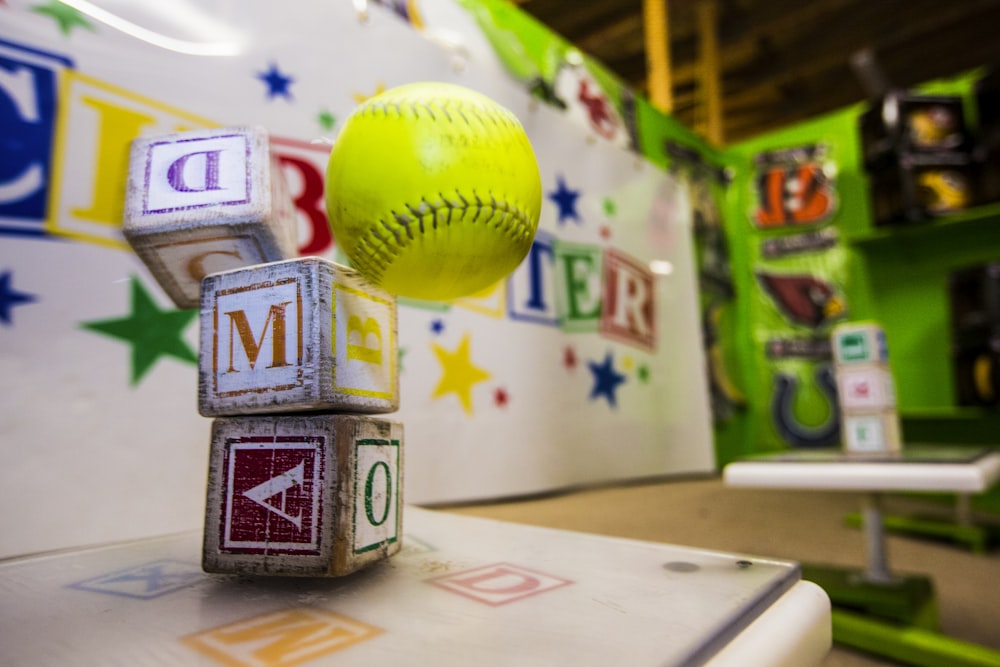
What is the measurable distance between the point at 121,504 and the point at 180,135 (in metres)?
0.82

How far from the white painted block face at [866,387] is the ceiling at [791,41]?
Answer: 282cm

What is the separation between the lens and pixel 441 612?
426 millimetres

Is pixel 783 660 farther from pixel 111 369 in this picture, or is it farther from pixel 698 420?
pixel 698 420

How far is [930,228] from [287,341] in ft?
9.99

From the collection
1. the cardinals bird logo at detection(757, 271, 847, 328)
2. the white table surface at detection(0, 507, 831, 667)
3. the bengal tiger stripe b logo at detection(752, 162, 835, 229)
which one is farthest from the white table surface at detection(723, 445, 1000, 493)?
the bengal tiger stripe b logo at detection(752, 162, 835, 229)

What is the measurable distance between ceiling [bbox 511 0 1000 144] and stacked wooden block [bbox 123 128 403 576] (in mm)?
3341

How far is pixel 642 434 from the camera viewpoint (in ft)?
8.19

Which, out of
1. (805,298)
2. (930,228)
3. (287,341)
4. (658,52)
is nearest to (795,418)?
(805,298)

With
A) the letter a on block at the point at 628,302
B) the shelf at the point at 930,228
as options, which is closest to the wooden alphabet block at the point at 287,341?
the letter a on block at the point at 628,302

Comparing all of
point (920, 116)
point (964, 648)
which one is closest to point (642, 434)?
point (964, 648)

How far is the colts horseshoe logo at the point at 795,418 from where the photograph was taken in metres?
2.96

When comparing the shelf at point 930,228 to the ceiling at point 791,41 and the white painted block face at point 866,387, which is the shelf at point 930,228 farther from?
the white painted block face at point 866,387

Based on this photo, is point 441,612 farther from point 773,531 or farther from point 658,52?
point 658,52

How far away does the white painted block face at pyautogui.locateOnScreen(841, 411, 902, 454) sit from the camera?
1409 mm
